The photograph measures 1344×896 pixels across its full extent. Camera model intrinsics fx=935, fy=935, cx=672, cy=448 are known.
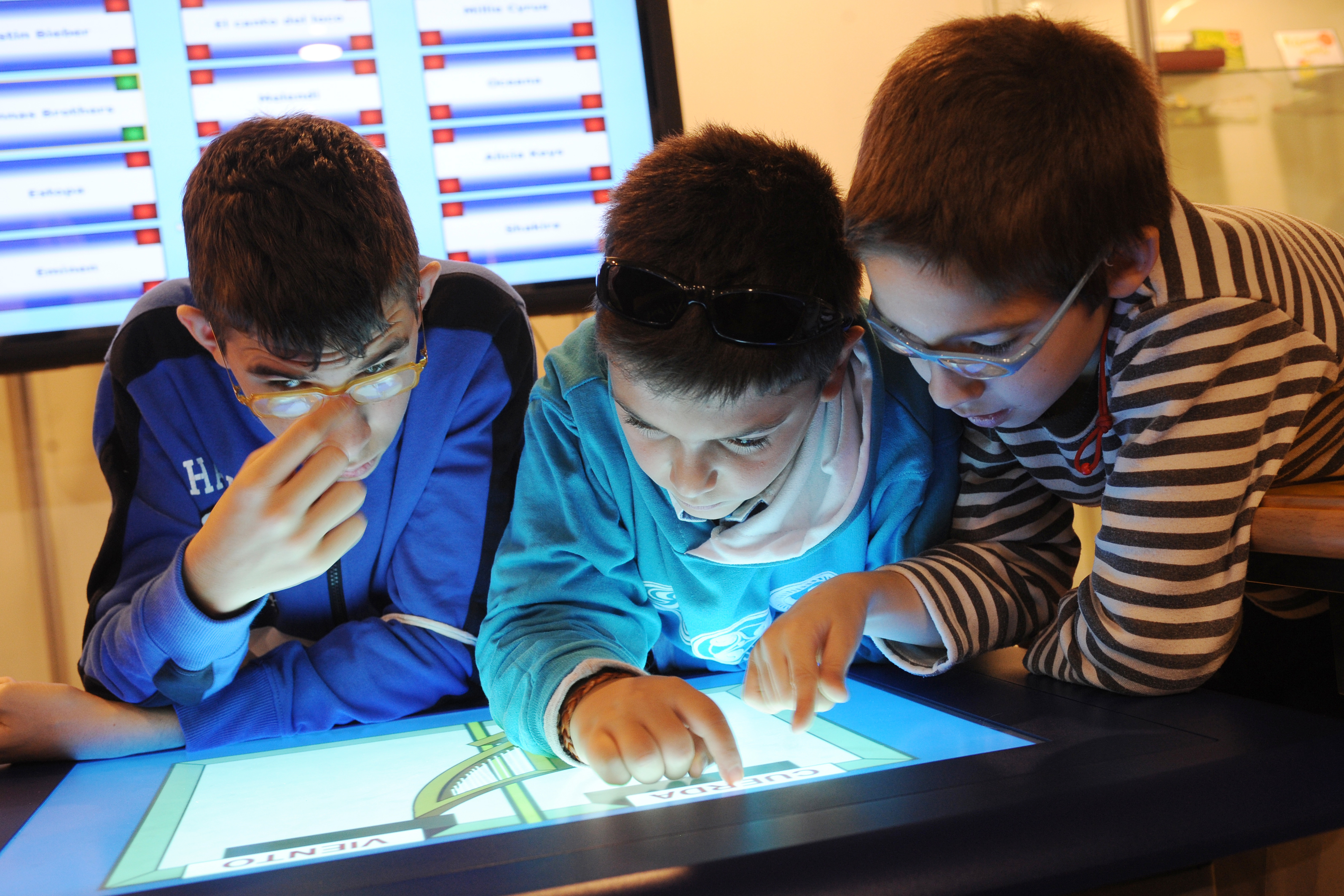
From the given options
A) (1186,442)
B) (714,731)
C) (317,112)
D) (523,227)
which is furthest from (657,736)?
(317,112)

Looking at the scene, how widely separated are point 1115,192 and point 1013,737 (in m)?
0.40

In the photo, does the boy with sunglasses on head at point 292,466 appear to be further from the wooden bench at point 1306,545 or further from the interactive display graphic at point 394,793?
the wooden bench at point 1306,545

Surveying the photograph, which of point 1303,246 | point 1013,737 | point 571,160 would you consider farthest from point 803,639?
point 571,160

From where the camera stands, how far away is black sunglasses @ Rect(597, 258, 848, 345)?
68 cm

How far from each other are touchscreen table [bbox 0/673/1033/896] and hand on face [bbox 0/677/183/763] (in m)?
0.06

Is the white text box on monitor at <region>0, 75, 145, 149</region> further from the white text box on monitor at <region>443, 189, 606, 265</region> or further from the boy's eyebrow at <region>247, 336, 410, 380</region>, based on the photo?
the boy's eyebrow at <region>247, 336, 410, 380</region>

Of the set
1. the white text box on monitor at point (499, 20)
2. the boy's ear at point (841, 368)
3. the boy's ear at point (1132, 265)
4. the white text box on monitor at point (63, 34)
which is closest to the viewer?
the boy's ear at point (1132, 265)

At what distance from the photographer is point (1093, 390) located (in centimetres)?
78

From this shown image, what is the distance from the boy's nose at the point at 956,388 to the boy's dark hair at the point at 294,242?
1.68 ft

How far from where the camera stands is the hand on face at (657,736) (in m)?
0.59

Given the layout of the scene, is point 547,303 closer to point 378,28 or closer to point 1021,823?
point 378,28

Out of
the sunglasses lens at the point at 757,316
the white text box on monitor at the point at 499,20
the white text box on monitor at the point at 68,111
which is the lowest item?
the sunglasses lens at the point at 757,316

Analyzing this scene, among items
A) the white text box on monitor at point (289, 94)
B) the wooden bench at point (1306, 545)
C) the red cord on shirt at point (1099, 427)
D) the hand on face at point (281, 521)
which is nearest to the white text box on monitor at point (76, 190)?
the white text box on monitor at point (289, 94)

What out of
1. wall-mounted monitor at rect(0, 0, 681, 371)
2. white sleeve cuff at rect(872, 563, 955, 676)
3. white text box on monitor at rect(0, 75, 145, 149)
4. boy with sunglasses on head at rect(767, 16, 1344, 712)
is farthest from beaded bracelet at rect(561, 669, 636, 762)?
white text box on monitor at rect(0, 75, 145, 149)
